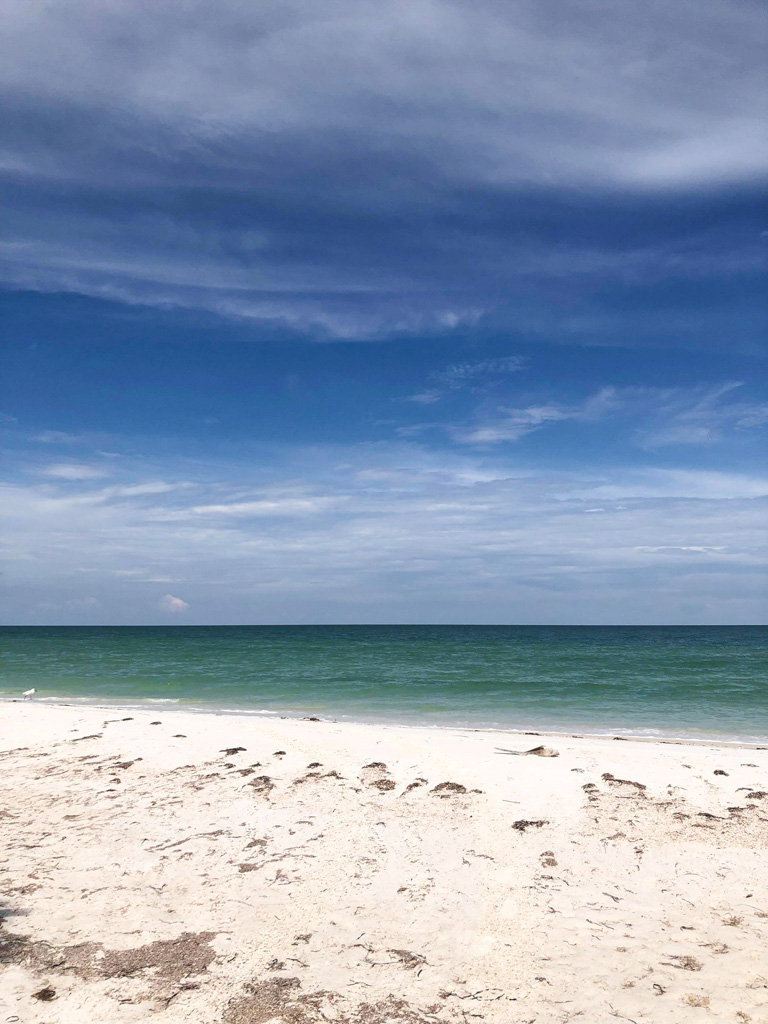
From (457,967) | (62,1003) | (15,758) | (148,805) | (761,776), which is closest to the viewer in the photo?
(62,1003)

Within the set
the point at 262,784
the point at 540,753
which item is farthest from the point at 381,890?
the point at 540,753

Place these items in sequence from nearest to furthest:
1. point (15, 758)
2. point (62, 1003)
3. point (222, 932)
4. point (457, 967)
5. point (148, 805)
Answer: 1. point (62, 1003)
2. point (457, 967)
3. point (222, 932)
4. point (148, 805)
5. point (15, 758)

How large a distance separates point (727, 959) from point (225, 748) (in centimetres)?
816

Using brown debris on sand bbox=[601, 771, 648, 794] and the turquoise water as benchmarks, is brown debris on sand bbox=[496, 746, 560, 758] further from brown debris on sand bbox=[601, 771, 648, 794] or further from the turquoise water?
the turquoise water

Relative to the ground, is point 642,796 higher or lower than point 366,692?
higher

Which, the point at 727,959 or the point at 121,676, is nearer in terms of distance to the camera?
the point at 727,959

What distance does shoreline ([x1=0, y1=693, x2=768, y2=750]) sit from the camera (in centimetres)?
1450

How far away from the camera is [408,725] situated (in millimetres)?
16734

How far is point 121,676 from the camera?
98.9ft

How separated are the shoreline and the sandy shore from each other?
16.5 ft

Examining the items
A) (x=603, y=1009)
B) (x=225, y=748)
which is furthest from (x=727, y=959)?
(x=225, y=748)

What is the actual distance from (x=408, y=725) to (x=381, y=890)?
11506 mm

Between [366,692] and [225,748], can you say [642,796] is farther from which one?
[366,692]

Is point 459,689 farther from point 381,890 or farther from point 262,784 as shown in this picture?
point 381,890
